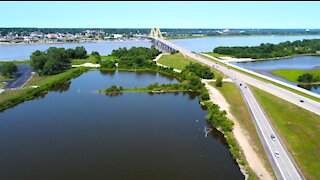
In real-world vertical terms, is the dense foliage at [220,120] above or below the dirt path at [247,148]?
above

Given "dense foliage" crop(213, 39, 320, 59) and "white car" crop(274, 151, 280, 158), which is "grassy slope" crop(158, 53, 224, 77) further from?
"white car" crop(274, 151, 280, 158)

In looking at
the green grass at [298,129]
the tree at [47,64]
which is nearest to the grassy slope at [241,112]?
the green grass at [298,129]

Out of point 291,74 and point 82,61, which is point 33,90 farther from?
point 291,74

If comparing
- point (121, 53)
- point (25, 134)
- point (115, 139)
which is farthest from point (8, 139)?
point (121, 53)

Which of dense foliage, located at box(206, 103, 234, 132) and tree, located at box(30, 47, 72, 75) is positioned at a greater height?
tree, located at box(30, 47, 72, 75)

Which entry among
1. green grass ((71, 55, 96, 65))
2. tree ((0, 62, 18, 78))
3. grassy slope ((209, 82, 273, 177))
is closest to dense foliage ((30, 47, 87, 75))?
green grass ((71, 55, 96, 65))

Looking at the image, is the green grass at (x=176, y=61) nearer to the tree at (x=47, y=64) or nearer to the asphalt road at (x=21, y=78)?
the tree at (x=47, y=64)
